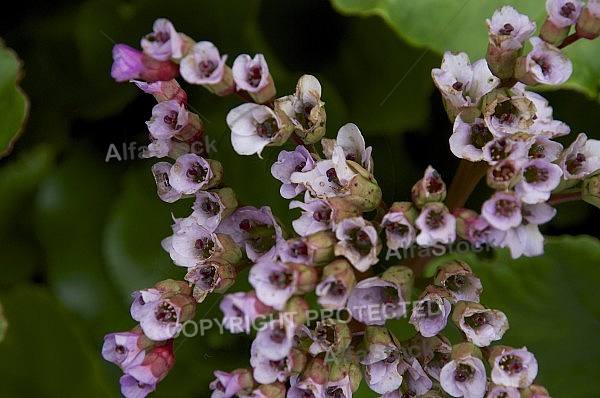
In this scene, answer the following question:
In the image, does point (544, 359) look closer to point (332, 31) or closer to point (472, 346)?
point (472, 346)

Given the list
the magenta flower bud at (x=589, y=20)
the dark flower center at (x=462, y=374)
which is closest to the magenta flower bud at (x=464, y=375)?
the dark flower center at (x=462, y=374)

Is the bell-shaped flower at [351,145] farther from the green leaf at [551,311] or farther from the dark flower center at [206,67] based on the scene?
the green leaf at [551,311]

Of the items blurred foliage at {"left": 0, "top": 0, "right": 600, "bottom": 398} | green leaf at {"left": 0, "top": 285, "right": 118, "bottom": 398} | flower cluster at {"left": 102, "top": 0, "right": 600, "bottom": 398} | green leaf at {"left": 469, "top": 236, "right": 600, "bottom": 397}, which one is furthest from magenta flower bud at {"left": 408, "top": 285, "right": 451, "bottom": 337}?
green leaf at {"left": 0, "top": 285, "right": 118, "bottom": 398}

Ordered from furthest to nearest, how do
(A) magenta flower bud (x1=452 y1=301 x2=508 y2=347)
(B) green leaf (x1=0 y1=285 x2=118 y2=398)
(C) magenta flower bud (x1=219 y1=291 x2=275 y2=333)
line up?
(B) green leaf (x1=0 y1=285 x2=118 y2=398) < (A) magenta flower bud (x1=452 y1=301 x2=508 y2=347) < (C) magenta flower bud (x1=219 y1=291 x2=275 y2=333)

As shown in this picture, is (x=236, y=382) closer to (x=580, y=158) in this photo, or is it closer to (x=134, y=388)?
(x=134, y=388)

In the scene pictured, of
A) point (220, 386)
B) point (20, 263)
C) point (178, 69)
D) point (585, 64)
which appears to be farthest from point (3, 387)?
point (585, 64)

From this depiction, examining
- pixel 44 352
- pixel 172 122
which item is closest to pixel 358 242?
pixel 172 122

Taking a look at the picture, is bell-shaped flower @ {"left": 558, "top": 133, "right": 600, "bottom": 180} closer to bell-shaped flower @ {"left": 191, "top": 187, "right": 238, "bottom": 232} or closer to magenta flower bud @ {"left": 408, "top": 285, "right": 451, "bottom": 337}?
magenta flower bud @ {"left": 408, "top": 285, "right": 451, "bottom": 337}
